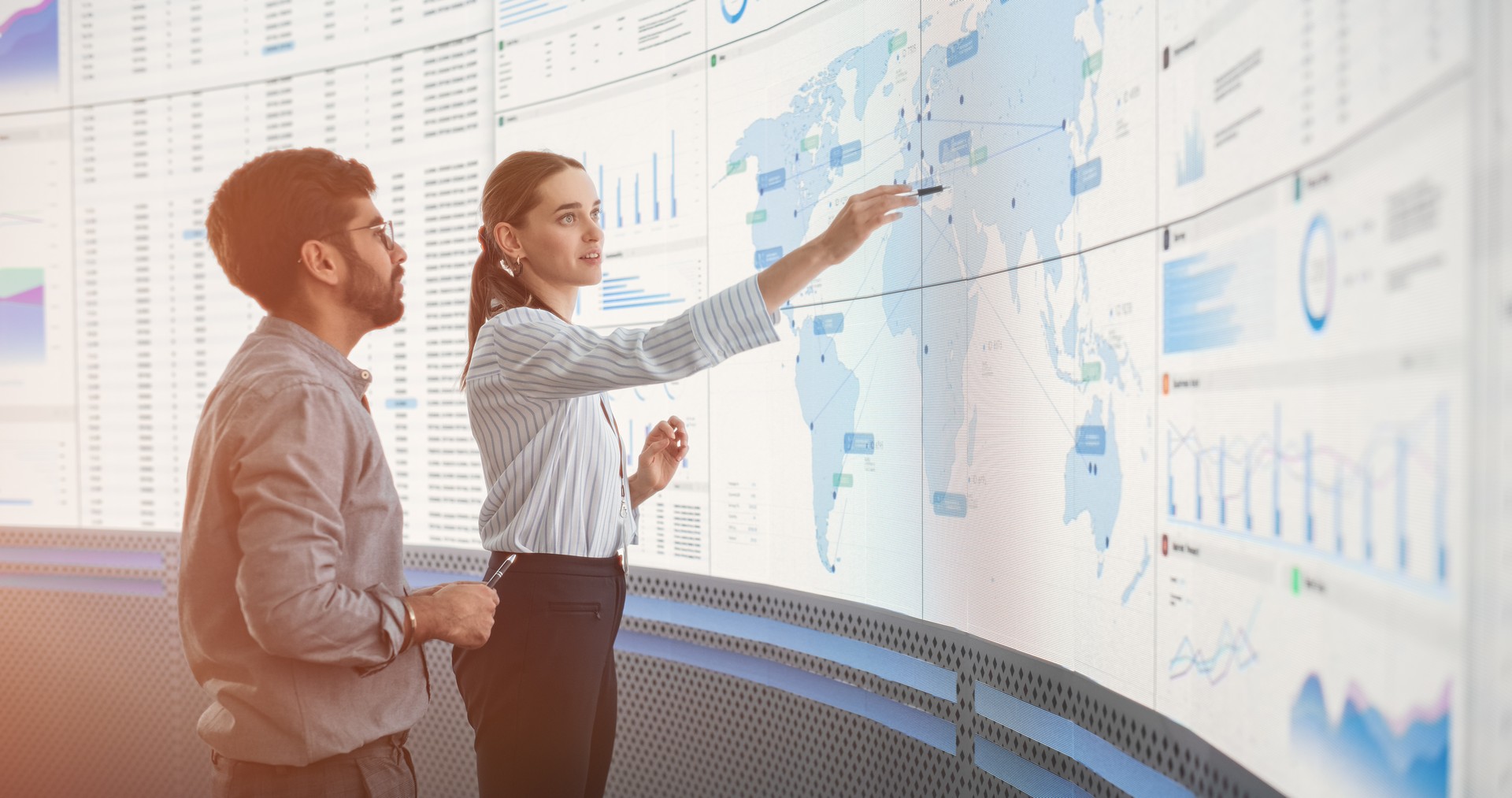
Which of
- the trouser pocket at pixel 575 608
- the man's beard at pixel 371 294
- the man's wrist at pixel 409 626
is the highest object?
the man's beard at pixel 371 294

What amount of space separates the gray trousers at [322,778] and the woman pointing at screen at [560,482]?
0.26m

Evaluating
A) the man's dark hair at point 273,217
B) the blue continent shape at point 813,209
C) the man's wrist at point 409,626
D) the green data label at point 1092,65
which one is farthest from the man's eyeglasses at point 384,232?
the green data label at point 1092,65

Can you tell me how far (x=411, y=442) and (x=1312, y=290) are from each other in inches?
85.5

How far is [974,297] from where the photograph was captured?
4.74ft

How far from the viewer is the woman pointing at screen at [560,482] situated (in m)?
1.34

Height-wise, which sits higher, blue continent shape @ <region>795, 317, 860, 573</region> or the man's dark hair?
the man's dark hair

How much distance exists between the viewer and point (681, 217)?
2.08m

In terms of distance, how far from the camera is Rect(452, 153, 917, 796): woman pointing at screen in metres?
1.34

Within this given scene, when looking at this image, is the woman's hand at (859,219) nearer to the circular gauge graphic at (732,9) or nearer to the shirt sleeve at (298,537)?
the shirt sleeve at (298,537)

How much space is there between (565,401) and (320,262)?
414 millimetres

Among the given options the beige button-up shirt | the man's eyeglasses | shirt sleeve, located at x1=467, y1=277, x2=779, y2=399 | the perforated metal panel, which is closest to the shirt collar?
the beige button-up shirt

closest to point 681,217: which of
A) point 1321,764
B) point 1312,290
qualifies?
point 1312,290

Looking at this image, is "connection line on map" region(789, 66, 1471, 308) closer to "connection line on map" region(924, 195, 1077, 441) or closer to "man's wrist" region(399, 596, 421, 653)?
"connection line on map" region(924, 195, 1077, 441)

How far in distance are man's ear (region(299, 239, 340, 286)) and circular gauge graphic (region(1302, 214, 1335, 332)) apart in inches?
41.2
